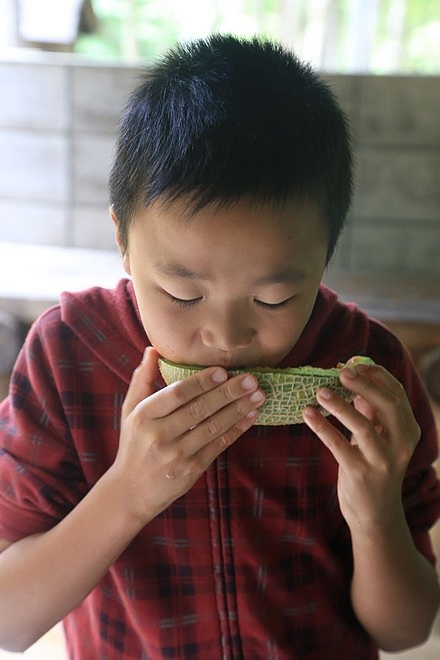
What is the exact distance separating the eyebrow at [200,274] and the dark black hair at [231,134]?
0.26 feet

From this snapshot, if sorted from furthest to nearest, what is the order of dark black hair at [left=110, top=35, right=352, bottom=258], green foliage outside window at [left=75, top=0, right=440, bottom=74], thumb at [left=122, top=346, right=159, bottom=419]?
green foliage outside window at [left=75, top=0, right=440, bottom=74], thumb at [left=122, top=346, right=159, bottom=419], dark black hair at [left=110, top=35, right=352, bottom=258]

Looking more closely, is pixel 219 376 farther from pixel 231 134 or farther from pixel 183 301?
pixel 231 134

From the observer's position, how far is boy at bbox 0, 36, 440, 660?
2.89ft

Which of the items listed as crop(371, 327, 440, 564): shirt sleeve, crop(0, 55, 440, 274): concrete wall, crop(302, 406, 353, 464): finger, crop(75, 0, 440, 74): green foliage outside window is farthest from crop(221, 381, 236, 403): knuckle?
crop(75, 0, 440, 74): green foliage outside window

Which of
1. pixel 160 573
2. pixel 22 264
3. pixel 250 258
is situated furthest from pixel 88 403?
pixel 22 264

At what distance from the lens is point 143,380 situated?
3.21ft

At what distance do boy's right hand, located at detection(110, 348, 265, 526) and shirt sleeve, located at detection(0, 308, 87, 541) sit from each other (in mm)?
138

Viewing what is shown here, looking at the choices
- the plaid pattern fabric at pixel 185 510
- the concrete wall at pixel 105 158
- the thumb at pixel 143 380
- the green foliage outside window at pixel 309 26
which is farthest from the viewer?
the green foliage outside window at pixel 309 26

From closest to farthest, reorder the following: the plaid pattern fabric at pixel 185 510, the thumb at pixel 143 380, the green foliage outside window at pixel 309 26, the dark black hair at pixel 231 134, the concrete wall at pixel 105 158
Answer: the dark black hair at pixel 231 134 → the thumb at pixel 143 380 → the plaid pattern fabric at pixel 185 510 → the concrete wall at pixel 105 158 → the green foliage outside window at pixel 309 26

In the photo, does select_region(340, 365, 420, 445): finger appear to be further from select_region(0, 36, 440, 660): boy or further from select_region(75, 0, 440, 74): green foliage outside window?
select_region(75, 0, 440, 74): green foliage outside window

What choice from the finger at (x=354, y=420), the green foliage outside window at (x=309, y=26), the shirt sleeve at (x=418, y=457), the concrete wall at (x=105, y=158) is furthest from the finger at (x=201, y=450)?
the green foliage outside window at (x=309, y=26)

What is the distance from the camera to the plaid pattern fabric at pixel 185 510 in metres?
1.09

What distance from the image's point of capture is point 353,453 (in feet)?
3.20

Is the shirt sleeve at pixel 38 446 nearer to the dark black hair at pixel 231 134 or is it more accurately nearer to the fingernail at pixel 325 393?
the dark black hair at pixel 231 134
